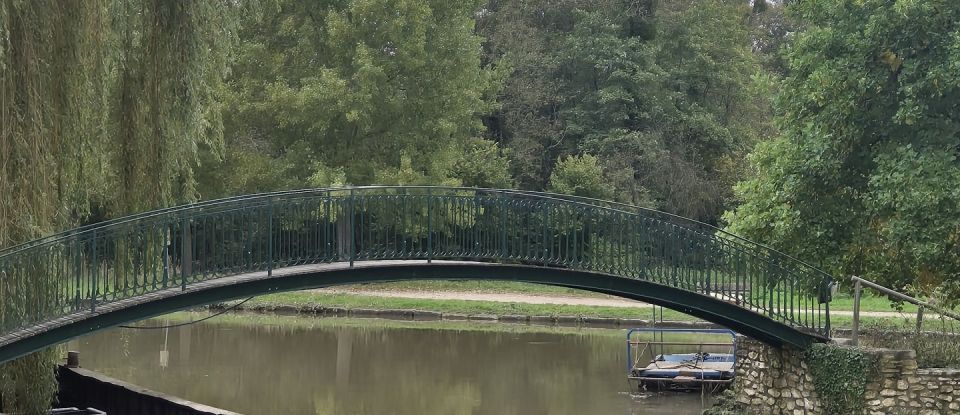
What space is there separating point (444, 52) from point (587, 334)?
11.9m

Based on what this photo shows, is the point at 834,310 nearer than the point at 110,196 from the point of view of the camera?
No

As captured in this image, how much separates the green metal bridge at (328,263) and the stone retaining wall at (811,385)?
574 millimetres

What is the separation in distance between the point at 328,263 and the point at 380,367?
1074 centimetres

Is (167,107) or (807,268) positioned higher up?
(167,107)

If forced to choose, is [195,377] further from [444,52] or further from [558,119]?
[558,119]

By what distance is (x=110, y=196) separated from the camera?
15555 millimetres

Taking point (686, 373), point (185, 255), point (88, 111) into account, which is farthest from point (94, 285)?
point (686, 373)

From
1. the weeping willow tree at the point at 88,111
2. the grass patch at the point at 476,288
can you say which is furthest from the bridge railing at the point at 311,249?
the grass patch at the point at 476,288

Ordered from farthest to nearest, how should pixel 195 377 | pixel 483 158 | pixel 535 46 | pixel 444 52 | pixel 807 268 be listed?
pixel 535 46 → pixel 483 158 → pixel 444 52 → pixel 195 377 → pixel 807 268

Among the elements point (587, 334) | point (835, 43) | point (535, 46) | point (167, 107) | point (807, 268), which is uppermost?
point (535, 46)

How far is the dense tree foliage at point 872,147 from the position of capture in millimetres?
17984

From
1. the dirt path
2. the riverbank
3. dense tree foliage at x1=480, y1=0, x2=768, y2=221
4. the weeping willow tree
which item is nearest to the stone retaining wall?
the weeping willow tree

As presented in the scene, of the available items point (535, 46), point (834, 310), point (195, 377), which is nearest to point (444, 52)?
point (535, 46)

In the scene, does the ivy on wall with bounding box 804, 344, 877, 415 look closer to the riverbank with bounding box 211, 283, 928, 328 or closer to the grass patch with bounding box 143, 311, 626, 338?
the grass patch with bounding box 143, 311, 626, 338
